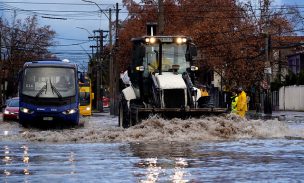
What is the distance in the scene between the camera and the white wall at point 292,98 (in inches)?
2820

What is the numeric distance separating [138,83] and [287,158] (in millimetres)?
13495

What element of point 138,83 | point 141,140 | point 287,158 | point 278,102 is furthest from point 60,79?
point 278,102

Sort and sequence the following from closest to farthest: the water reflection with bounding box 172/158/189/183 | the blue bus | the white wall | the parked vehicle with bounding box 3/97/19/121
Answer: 1. the water reflection with bounding box 172/158/189/183
2. the blue bus
3. the parked vehicle with bounding box 3/97/19/121
4. the white wall

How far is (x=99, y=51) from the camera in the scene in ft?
342

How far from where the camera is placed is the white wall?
2820 inches

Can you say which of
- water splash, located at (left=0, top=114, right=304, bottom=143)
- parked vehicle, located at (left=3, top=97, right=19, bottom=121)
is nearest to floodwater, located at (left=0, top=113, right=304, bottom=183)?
water splash, located at (left=0, top=114, right=304, bottom=143)

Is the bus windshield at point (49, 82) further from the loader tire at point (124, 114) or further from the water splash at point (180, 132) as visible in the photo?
the water splash at point (180, 132)

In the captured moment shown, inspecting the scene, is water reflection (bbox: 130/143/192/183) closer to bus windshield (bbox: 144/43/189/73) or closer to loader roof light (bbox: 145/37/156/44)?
bus windshield (bbox: 144/43/189/73)

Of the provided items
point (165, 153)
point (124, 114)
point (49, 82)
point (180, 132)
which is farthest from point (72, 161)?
point (49, 82)

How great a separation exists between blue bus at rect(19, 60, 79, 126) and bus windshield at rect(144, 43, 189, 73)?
6.85m

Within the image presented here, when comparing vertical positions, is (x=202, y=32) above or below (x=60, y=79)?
above

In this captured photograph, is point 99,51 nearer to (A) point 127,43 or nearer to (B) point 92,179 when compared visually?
(A) point 127,43

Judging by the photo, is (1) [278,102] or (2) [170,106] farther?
(1) [278,102]

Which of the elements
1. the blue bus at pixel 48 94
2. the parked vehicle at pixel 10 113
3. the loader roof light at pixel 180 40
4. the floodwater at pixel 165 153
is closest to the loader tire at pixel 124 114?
the loader roof light at pixel 180 40
